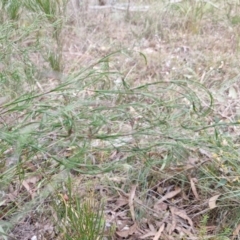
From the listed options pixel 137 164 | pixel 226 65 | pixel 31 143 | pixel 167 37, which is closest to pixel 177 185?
pixel 137 164

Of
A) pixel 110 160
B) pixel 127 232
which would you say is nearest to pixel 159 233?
pixel 127 232

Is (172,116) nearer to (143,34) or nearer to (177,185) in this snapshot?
(177,185)

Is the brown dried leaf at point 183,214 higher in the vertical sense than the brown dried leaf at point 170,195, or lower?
lower

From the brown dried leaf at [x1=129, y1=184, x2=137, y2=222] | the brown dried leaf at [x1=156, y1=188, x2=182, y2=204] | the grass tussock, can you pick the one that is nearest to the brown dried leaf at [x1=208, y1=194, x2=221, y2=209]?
the grass tussock

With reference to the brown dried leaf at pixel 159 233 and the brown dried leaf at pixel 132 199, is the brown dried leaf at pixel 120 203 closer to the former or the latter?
the brown dried leaf at pixel 132 199

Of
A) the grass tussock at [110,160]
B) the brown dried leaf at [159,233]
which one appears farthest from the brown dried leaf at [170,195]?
the brown dried leaf at [159,233]

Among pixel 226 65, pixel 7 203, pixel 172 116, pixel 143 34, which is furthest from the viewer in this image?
pixel 143 34

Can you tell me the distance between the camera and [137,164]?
1766 mm

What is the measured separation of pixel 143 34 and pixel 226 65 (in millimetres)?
567

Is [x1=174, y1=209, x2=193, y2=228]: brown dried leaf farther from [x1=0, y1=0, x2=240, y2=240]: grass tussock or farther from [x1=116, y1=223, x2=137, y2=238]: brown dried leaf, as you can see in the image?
[x1=116, y1=223, x2=137, y2=238]: brown dried leaf

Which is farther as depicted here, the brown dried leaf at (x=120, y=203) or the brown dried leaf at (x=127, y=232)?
the brown dried leaf at (x=120, y=203)

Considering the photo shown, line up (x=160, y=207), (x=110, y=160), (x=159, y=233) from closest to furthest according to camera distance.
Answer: (x=159, y=233), (x=160, y=207), (x=110, y=160)

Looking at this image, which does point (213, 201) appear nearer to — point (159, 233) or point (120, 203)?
point (159, 233)

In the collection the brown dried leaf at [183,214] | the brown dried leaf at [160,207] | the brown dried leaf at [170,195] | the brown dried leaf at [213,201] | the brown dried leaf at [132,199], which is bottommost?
the brown dried leaf at [183,214]
